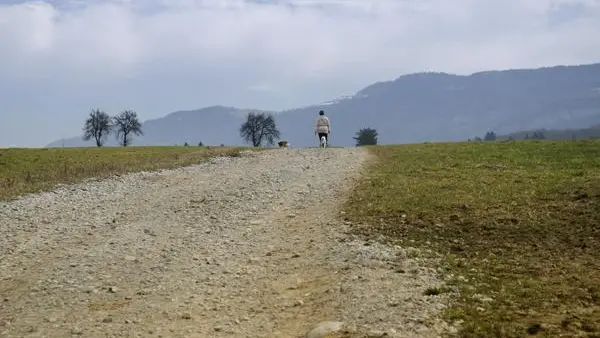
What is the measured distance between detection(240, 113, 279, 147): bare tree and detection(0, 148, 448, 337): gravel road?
290 feet

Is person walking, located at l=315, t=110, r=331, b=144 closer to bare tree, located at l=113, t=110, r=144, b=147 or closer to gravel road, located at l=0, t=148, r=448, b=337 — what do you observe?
gravel road, located at l=0, t=148, r=448, b=337

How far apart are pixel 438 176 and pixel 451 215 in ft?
24.5

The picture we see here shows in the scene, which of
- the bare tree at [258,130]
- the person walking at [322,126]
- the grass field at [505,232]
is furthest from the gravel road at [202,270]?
the bare tree at [258,130]

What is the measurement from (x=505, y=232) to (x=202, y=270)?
24.6 ft

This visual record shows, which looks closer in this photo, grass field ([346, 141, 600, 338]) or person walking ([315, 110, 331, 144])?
grass field ([346, 141, 600, 338])

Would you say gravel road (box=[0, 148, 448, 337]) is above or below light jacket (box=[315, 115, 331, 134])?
below

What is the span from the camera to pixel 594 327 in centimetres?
830

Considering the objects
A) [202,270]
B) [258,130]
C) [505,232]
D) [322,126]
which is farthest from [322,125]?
[258,130]

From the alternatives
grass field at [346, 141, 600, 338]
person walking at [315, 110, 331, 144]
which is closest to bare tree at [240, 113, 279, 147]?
person walking at [315, 110, 331, 144]

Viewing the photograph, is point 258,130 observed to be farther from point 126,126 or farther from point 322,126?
point 322,126

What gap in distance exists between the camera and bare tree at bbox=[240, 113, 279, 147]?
10969 cm

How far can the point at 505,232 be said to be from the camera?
1427cm

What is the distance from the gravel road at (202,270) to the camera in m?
9.70

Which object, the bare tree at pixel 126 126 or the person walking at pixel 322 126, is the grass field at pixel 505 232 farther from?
the bare tree at pixel 126 126
